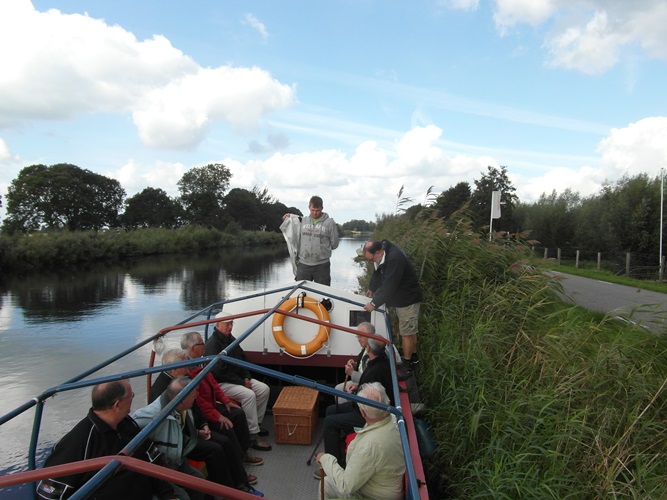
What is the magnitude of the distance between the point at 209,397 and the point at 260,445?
2.67 feet

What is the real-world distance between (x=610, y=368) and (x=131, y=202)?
61.1 meters

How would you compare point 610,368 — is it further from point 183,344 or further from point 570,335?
point 183,344

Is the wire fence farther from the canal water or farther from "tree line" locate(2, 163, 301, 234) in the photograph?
"tree line" locate(2, 163, 301, 234)

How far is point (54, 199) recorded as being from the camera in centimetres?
4272

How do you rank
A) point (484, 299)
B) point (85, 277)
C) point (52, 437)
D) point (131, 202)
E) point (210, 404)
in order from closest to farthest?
point (210, 404), point (484, 299), point (52, 437), point (85, 277), point (131, 202)

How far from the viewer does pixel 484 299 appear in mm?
4926

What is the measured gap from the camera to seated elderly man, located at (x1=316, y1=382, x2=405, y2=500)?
2512 millimetres

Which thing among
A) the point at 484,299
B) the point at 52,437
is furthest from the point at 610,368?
the point at 52,437

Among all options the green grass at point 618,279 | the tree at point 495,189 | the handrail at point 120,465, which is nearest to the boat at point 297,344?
the handrail at point 120,465

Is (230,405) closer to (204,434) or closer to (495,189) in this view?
(204,434)

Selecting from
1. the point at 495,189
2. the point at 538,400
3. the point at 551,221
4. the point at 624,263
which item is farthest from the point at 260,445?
the point at 551,221

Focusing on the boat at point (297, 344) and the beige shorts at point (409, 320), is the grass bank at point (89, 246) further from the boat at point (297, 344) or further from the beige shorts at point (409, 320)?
the beige shorts at point (409, 320)

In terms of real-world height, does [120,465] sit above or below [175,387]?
above

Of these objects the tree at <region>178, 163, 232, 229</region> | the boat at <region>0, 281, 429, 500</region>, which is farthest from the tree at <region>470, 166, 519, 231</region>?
the tree at <region>178, 163, 232, 229</region>
